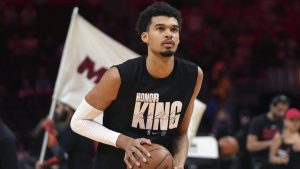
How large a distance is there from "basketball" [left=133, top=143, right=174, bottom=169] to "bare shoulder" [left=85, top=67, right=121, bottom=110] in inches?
18.7

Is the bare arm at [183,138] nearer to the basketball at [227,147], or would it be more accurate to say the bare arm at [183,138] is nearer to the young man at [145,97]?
the young man at [145,97]

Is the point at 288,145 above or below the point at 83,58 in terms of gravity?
below

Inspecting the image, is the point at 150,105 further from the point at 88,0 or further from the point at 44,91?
Result: the point at 88,0

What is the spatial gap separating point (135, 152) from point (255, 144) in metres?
5.19

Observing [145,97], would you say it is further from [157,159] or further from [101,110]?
[157,159]

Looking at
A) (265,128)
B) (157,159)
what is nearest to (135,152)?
(157,159)

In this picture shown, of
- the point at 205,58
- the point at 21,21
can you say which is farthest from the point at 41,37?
the point at 205,58

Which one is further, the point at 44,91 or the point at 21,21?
the point at 21,21

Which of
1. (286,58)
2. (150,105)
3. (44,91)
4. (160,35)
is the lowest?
(44,91)

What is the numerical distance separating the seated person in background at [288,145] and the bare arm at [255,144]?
1.59ft

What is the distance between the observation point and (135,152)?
4.61 m

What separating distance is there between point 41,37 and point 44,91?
2226 mm

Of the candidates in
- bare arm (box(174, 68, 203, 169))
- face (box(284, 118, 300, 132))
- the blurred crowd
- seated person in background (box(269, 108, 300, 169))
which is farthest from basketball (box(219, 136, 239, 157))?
bare arm (box(174, 68, 203, 169))

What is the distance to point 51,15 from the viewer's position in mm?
16828
